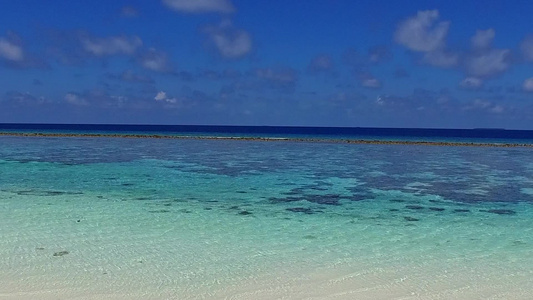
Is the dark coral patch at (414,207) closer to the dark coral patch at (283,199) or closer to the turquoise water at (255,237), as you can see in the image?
the turquoise water at (255,237)

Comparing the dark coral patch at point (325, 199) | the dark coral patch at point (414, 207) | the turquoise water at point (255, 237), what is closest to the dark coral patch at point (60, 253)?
the turquoise water at point (255, 237)

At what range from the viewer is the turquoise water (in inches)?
280

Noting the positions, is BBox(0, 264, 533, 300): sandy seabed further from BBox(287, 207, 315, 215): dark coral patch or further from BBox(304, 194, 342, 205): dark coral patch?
BBox(304, 194, 342, 205): dark coral patch

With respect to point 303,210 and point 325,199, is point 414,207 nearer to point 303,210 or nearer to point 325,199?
point 325,199

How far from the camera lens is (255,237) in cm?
1000

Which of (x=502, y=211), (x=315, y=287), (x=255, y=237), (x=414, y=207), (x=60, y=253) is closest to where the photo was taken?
(x=315, y=287)

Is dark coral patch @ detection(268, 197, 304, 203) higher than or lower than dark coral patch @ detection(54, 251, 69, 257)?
lower

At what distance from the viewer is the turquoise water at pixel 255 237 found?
280 inches

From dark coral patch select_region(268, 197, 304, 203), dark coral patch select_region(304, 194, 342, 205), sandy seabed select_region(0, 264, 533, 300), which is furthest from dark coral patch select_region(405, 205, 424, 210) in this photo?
sandy seabed select_region(0, 264, 533, 300)

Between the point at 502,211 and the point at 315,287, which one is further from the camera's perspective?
the point at 502,211

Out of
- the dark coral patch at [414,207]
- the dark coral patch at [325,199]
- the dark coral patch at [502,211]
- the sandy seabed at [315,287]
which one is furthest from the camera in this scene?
the dark coral patch at [325,199]

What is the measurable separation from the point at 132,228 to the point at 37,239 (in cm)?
189

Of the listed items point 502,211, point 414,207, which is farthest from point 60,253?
point 502,211

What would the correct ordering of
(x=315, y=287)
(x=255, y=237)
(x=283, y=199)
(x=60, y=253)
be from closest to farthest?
(x=315, y=287) < (x=60, y=253) < (x=255, y=237) < (x=283, y=199)
